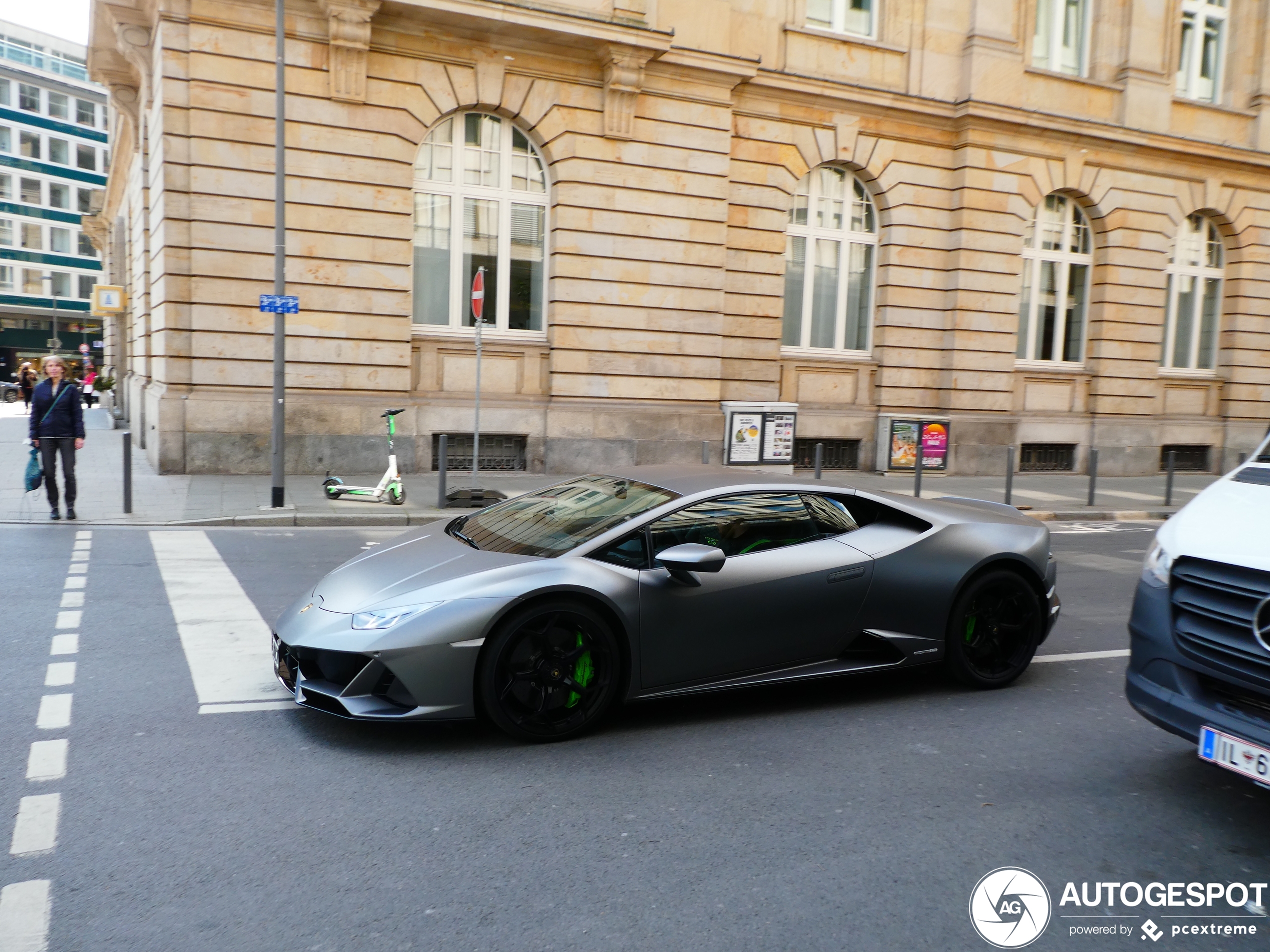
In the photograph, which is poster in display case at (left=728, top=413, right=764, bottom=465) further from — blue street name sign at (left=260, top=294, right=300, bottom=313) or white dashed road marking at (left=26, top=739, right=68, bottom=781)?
white dashed road marking at (left=26, top=739, right=68, bottom=781)

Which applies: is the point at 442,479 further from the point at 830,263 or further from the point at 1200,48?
the point at 1200,48

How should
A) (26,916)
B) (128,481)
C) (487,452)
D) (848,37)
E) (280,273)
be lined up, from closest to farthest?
(26,916) → (128,481) → (280,273) → (487,452) → (848,37)

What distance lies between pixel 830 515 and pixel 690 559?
1216 millimetres

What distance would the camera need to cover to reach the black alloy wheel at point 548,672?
4699 millimetres

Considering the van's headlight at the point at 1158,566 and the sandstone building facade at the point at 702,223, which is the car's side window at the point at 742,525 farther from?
the sandstone building facade at the point at 702,223

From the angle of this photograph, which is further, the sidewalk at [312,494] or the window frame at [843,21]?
the window frame at [843,21]

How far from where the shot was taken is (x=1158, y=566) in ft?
14.1

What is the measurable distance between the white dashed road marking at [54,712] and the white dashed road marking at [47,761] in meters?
0.22

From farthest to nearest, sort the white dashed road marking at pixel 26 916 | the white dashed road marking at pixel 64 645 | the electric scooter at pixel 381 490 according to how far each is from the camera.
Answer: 1. the electric scooter at pixel 381 490
2. the white dashed road marking at pixel 64 645
3. the white dashed road marking at pixel 26 916

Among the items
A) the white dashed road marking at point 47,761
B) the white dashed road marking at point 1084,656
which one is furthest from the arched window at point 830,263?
the white dashed road marking at point 47,761

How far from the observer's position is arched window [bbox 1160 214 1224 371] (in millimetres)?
23812

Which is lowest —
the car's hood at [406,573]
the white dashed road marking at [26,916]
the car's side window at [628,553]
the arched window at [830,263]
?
the white dashed road marking at [26,916]

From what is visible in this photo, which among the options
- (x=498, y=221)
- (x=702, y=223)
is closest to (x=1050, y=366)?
(x=702, y=223)

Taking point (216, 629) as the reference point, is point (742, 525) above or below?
above
